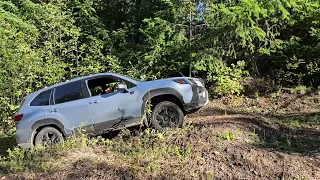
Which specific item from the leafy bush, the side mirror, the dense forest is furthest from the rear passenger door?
the leafy bush

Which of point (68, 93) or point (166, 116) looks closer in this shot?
point (166, 116)

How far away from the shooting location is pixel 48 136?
8570mm

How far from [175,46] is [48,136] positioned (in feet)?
22.2

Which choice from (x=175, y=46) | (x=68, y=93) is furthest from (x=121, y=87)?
(x=175, y=46)

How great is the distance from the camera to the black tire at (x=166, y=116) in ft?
27.7

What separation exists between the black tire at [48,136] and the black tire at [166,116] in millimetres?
2189

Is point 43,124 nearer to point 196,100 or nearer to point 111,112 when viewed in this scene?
point 111,112

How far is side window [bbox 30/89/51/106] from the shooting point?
8750 millimetres

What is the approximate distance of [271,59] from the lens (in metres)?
15.0

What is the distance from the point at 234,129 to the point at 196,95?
1.18 metres

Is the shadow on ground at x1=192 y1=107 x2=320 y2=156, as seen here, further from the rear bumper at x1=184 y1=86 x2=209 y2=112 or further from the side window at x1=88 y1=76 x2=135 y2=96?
the side window at x1=88 y1=76 x2=135 y2=96

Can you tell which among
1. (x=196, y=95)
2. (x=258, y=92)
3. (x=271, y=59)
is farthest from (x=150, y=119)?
(x=271, y=59)

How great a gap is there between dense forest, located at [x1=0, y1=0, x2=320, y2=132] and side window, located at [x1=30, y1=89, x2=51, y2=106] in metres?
4.57

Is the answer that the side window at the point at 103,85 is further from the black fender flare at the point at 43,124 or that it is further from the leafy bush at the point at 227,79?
the leafy bush at the point at 227,79
